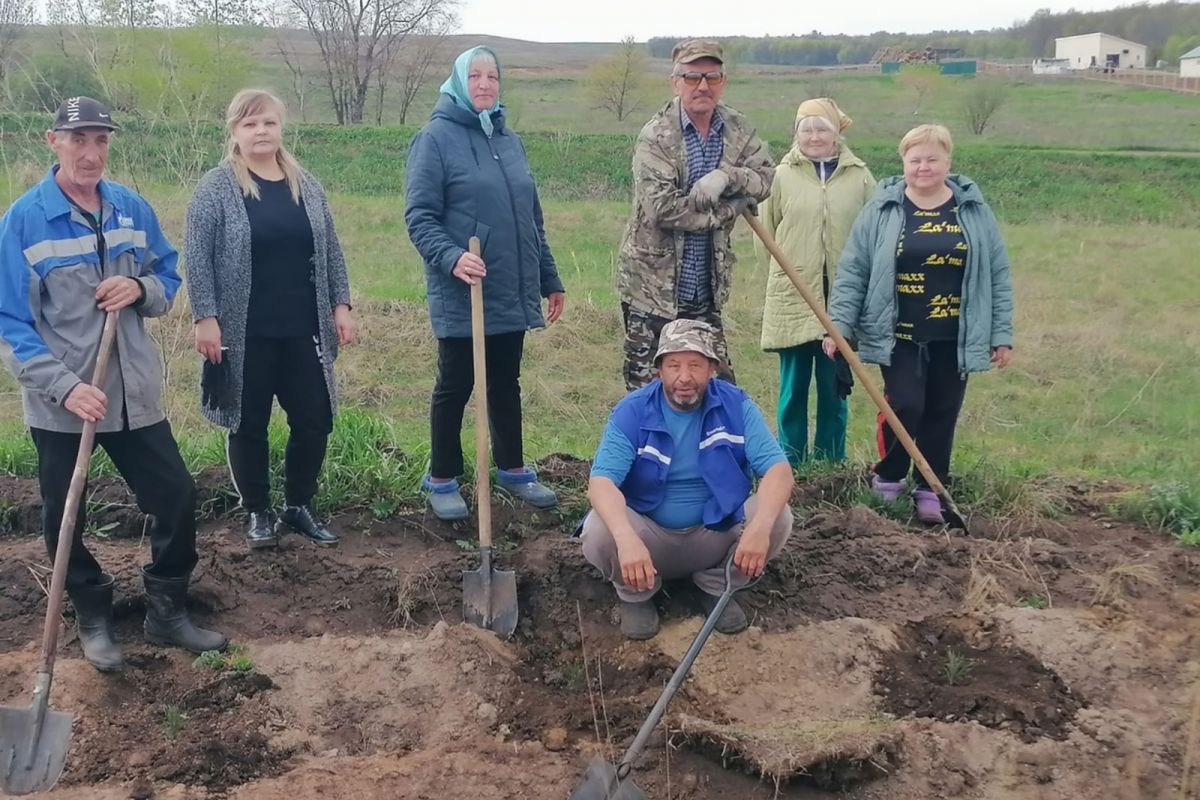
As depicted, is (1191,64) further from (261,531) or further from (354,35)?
(261,531)

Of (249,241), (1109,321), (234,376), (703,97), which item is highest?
(703,97)

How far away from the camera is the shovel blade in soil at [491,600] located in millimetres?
4207

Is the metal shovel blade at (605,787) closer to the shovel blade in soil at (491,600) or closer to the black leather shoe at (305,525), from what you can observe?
the shovel blade in soil at (491,600)

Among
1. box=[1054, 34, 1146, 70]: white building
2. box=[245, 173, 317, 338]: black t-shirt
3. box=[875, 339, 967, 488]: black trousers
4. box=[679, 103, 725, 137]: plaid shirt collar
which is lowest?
Result: box=[875, 339, 967, 488]: black trousers

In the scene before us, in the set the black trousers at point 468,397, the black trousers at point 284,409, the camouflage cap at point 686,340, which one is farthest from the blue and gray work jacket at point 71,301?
the camouflage cap at point 686,340

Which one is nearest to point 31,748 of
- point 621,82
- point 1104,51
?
point 621,82

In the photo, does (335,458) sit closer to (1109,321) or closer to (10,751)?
(10,751)

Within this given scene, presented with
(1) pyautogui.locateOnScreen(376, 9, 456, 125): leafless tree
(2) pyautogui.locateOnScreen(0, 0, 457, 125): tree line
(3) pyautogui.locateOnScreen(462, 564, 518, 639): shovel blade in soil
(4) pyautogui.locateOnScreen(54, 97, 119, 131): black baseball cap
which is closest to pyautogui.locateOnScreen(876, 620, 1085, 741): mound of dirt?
(3) pyautogui.locateOnScreen(462, 564, 518, 639): shovel blade in soil

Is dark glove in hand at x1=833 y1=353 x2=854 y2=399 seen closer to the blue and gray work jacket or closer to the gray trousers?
the gray trousers

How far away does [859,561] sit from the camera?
4.66 meters

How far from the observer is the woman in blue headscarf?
4.39 metres

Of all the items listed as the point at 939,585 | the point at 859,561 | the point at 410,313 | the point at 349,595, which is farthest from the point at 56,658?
the point at 410,313

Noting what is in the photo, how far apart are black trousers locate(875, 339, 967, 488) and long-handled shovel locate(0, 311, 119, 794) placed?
333 cm

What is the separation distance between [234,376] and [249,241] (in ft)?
1.73
